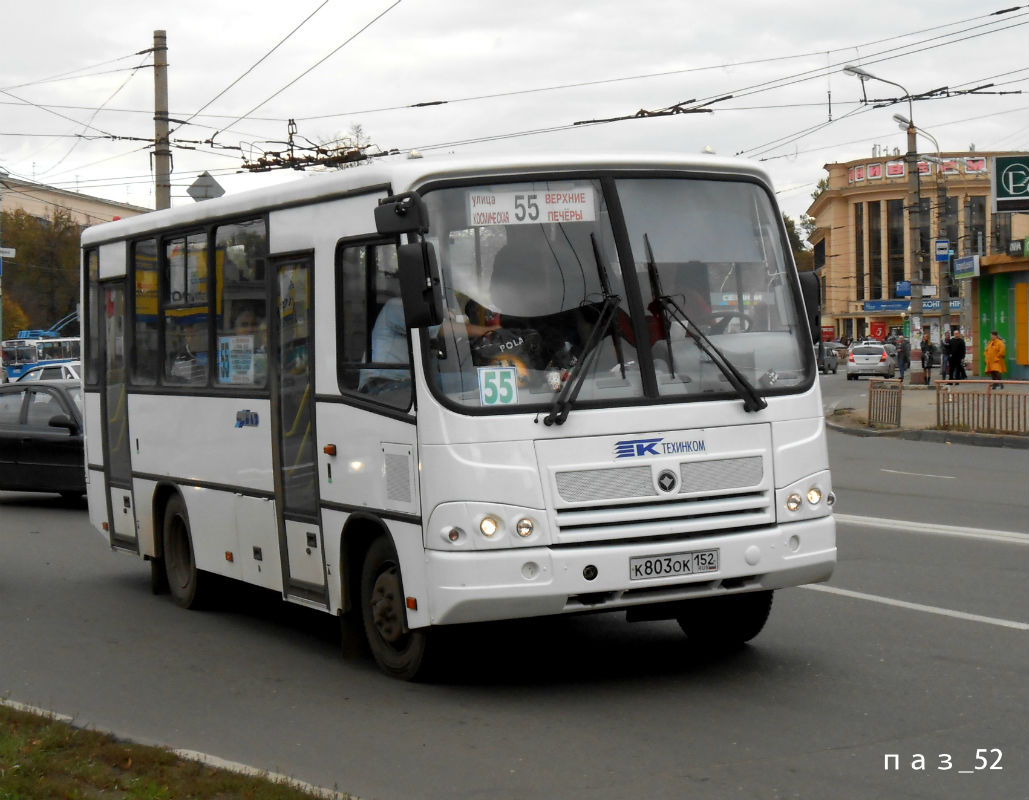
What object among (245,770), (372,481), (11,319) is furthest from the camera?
(11,319)

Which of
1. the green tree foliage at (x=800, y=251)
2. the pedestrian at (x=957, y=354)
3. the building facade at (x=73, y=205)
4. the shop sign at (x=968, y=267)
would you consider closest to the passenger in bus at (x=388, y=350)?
the pedestrian at (x=957, y=354)

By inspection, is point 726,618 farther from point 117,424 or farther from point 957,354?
point 957,354

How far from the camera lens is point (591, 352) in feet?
23.6

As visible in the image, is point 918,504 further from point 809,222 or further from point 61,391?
point 809,222

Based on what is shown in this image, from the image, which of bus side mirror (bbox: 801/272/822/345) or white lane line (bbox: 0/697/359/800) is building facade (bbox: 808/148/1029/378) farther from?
white lane line (bbox: 0/697/359/800)

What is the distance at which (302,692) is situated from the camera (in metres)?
7.57

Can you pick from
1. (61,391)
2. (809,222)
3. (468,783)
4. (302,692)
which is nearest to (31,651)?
(302,692)

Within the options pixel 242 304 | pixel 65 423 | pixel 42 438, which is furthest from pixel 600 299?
pixel 42 438

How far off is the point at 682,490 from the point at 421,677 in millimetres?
1620

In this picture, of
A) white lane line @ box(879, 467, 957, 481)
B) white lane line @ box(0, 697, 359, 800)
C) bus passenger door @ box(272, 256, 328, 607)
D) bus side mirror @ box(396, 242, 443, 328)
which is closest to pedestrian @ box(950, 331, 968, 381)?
white lane line @ box(879, 467, 957, 481)

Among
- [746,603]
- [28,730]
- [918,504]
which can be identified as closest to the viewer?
[28,730]

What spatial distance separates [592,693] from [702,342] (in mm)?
1781

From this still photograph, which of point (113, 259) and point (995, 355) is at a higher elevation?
point (113, 259)

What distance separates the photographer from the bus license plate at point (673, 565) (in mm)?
6992
